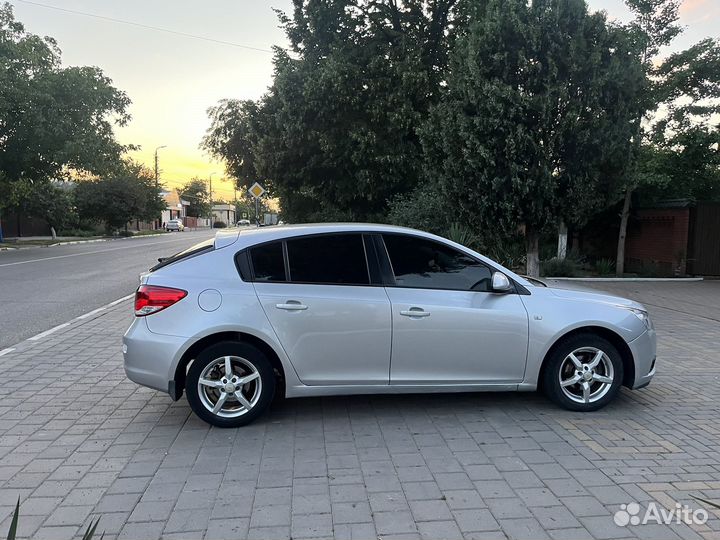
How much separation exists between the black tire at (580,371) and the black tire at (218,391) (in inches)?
94.0

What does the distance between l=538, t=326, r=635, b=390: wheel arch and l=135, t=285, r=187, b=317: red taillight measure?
3.10 m

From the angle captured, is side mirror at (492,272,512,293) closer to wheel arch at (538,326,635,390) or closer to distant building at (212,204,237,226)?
wheel arch at (538,326,635,390)

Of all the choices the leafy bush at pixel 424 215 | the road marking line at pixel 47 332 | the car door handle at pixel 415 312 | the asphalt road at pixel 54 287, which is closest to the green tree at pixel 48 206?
the asphalt road at pixel 54 287

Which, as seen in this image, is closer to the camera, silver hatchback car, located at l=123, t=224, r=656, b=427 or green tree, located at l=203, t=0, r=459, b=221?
silver hatchback car, located at l=123, t=224, r=656, b=427

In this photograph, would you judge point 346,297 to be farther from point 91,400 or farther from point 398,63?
point 398,63

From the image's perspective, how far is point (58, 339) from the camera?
7371 millimetres

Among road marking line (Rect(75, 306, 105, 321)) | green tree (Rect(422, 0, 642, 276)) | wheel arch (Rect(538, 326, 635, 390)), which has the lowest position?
road marking line (Rect(75, 306, 105, 321))

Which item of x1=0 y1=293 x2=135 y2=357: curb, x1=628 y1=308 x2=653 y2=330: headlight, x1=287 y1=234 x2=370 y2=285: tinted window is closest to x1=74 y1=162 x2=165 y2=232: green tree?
x1=0 y1=293 x2=135 y2=357: curb

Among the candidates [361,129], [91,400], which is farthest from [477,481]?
[361,129]

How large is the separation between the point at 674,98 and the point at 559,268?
5.72 m

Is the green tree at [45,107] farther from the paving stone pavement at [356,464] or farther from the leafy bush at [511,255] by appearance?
the paving stone pavement at [356,464]

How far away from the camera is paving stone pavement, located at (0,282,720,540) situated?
300cm

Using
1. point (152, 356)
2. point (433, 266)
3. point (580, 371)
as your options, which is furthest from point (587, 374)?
point (152, 356)

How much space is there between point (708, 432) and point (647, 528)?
1.82 meters
